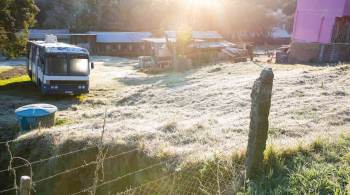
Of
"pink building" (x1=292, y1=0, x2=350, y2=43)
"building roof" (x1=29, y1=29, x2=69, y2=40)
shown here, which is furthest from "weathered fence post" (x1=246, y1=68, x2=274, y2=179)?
"building roof" (x1=29, y1=29, x2=69, y2=40)

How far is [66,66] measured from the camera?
976 inches

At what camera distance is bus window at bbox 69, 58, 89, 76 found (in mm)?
24922

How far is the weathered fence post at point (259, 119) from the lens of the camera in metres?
6.14

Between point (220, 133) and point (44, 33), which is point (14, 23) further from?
point (44, 33)

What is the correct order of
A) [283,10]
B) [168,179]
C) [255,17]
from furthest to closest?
1. [283,10]
2. [255,17]
3. [168,179]

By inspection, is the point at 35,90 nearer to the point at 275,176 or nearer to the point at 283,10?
the point at 275,176

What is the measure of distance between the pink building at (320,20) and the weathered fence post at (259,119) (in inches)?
1210

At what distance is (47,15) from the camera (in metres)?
65.7

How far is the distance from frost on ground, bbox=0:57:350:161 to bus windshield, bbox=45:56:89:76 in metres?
1.86

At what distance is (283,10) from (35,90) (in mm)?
82004

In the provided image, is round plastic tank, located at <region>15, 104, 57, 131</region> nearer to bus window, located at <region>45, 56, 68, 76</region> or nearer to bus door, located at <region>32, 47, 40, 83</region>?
bus window, located at <region>45, 56, 68, 76</region>

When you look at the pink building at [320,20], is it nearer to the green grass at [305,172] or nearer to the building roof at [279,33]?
the green grass at [305,172]

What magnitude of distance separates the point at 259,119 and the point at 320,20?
32.7 metres

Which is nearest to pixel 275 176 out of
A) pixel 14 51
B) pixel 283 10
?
pixel 14 51
